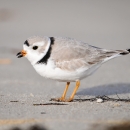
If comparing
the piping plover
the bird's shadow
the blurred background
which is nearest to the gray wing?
the piping plover

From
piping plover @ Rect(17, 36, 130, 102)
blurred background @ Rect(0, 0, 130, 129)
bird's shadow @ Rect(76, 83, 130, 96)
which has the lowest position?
blurred background @ Rect(0, 0, 130, 129)

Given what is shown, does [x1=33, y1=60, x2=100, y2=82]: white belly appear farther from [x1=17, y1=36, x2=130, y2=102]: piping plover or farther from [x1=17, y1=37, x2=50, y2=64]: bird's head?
[x1=17, y1=37, x2=50, y2=64]: bird's head

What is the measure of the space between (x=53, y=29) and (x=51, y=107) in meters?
7.32

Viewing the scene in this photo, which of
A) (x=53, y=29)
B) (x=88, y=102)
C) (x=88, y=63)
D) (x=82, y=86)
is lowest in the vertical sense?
(x=53, y=29)

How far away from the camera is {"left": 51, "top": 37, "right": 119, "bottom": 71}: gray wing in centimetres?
496

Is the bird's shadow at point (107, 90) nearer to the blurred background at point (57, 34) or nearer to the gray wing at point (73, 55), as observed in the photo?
the blurred background at point (57, 34)

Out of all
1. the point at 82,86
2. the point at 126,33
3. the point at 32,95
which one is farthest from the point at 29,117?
the point at 126,33

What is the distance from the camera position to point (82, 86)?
20.7ft

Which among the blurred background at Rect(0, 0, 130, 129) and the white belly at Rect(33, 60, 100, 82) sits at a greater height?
the white belly at Rect(33, 60, 100, 82)

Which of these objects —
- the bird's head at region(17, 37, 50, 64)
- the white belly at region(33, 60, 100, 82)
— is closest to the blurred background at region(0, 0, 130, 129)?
the white belly at region(33, 60, 100, 82)

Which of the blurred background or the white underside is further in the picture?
the blurred background

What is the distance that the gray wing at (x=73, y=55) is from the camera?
4.96 m

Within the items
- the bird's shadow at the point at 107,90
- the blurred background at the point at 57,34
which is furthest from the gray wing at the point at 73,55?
the bird's shadow at the point at 107,90

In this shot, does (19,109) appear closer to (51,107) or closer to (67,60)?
(51,107)
